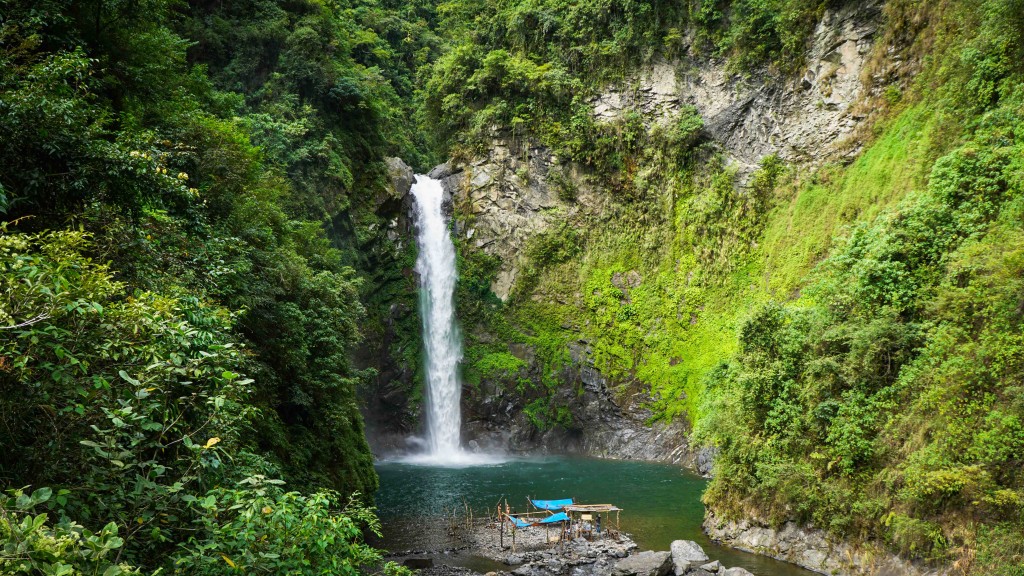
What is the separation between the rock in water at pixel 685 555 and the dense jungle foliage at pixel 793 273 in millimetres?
1794

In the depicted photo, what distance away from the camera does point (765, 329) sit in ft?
45.0

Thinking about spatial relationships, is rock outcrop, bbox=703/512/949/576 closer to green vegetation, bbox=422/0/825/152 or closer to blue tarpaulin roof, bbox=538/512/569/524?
blue tarpaulin roof, bbox=538/512/569/524

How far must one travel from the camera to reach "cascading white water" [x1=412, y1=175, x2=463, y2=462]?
2725 cm

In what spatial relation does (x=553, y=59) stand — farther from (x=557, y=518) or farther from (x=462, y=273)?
(x=557, y=518)

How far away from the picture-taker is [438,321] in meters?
28.9

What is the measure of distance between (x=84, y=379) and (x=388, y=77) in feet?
117

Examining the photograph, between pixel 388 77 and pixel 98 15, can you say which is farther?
pixel 388 77

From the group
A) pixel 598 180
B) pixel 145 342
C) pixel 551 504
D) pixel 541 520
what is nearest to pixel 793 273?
pixel 598 180

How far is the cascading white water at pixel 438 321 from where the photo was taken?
89.4 feet

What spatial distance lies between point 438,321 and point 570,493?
41.0 ft

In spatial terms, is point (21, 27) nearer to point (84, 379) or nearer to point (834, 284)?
point (84, 379)

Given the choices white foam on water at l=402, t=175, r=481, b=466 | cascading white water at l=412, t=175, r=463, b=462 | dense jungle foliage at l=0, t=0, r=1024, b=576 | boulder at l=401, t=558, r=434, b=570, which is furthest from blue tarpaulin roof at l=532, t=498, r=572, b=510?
cascading white water at l=412, t=175, r=463, b=462

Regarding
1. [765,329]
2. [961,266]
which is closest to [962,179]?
[961,266]

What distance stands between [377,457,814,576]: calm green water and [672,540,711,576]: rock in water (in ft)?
1.61
